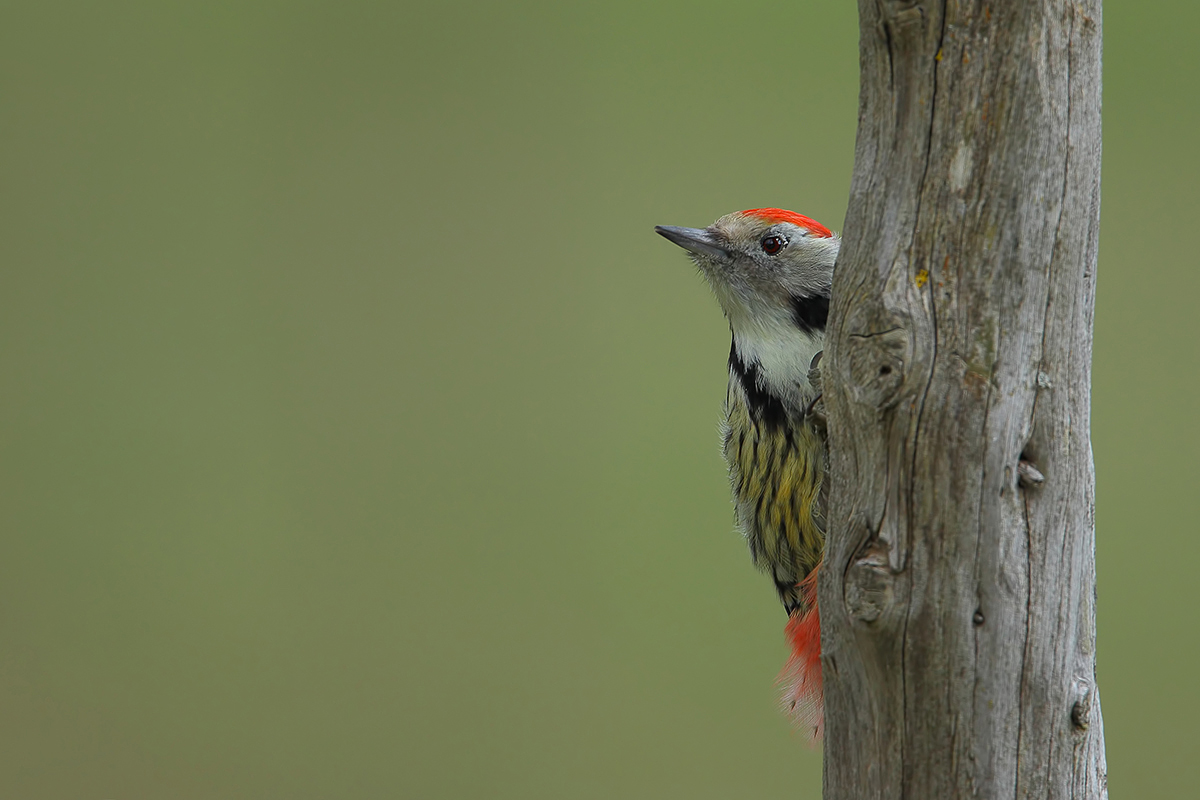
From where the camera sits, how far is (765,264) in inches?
80.9

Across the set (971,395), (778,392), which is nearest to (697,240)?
(778,392)

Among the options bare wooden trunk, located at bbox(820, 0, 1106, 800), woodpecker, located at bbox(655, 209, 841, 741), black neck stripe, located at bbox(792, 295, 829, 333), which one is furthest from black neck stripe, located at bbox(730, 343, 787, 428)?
bare wooden trunk, located at bbox(820, 0, 1106, 800)

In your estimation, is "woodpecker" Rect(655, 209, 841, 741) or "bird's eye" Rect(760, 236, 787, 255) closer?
"woodpecker" Rect(655, 209, 841, 741)

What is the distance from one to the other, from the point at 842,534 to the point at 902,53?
581mm

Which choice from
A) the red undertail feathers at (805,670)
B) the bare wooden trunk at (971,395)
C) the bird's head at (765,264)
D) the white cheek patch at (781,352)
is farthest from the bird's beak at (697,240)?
the bare wooden trunk at (971,395)

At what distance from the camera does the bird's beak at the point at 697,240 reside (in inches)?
82.7

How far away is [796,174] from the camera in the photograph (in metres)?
3.29

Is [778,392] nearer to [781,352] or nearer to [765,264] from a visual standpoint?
[781,352]

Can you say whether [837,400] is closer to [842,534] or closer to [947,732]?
[842,534]

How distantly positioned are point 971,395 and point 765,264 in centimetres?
90

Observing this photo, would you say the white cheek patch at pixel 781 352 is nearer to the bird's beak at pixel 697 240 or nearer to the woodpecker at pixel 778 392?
the woodpecker at pixel 778 392

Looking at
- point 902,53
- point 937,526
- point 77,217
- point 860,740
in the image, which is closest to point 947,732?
point 860,740

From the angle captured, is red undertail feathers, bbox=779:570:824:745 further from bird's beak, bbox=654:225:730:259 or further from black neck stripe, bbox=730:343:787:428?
bird's beak, bbox=654:225:730:259

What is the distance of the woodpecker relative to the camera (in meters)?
1.87
